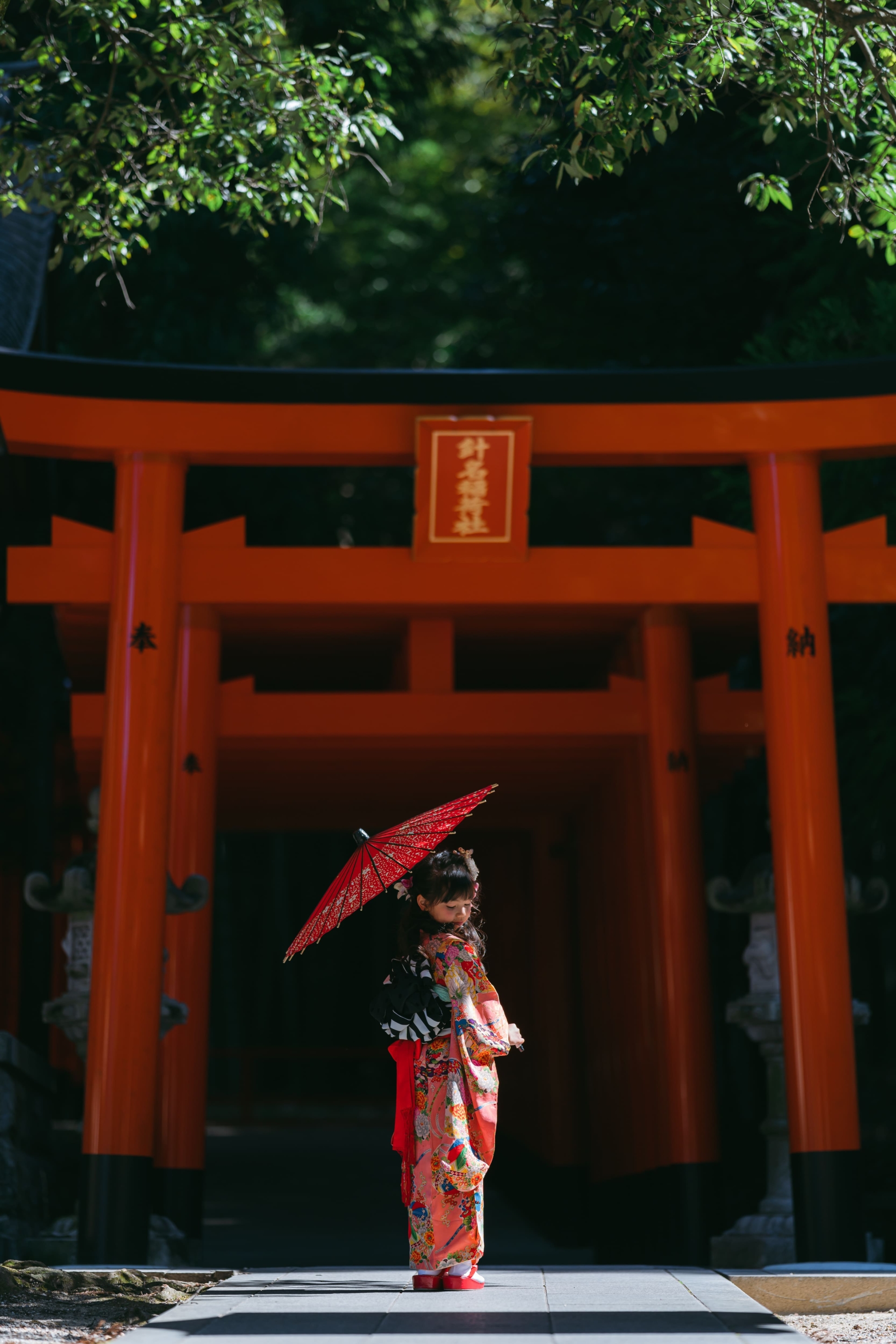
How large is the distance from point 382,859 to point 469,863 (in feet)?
0.88

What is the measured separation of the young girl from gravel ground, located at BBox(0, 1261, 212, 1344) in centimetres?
80

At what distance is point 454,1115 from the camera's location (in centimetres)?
439

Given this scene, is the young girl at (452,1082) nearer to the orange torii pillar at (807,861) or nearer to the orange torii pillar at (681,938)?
the orange torii pillar at (807,861)

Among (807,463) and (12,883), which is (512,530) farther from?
(12,883)

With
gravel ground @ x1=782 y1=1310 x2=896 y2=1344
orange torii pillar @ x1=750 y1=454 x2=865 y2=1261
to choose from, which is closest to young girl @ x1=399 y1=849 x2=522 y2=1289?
gravel ground @ x1=782 y1=1310 x2=896 y2=1344

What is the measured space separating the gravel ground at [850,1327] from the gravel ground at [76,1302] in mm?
1906

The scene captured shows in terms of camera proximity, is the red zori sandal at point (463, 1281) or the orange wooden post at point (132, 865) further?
the orange wooden post at point (132, 865)

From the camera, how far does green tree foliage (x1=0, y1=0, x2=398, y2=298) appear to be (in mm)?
5961

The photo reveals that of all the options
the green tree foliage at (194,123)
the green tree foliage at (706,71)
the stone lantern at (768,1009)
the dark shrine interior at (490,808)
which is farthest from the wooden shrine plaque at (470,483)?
the stone lantern at (768,1009)

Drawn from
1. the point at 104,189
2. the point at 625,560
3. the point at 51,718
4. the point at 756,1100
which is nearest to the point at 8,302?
the point at 51,718

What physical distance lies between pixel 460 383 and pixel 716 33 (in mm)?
2450

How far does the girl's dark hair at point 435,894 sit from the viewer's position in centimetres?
444

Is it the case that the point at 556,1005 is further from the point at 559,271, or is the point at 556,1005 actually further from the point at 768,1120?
the point at 559,271

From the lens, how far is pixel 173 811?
325 inches
